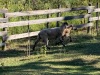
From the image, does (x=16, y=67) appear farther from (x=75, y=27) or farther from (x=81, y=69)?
(x=75, y=27)

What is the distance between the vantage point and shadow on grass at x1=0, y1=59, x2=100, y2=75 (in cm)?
906

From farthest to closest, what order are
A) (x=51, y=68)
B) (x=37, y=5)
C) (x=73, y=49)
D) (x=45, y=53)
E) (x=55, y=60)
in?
(x=37, y=5), (x=73, y=49), (x=45, y=53), (x=55, y=60), (x=51, y=68)

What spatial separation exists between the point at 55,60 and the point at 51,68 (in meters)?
1.18

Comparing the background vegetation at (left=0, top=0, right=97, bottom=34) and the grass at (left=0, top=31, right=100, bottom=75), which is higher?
the background vegetation at (left=0, top=0, right=97, bottom=34)

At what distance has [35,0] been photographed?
20.9 metres

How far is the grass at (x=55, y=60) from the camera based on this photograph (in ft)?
30.3

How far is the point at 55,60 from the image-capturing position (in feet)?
35.3

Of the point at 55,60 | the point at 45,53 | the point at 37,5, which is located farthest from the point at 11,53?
the point at 37,5

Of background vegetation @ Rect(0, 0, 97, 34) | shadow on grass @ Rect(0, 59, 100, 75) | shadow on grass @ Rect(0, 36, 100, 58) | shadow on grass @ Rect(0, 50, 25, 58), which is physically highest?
background vegetation @ Rect(0, 0, 97, 34)

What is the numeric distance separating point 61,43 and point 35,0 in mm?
7667

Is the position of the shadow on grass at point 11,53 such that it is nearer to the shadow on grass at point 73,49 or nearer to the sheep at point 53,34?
the shadow on grass at point 73,49

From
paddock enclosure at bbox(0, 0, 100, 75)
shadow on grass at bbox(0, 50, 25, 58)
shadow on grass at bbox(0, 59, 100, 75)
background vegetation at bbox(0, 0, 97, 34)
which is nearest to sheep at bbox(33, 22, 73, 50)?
paddock enclosure at bbox(0, 0, 100, 75)

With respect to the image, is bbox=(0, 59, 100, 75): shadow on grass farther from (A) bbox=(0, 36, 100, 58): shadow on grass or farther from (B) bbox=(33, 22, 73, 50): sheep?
(B) bbox=(33, 22, 73, 50): sheep

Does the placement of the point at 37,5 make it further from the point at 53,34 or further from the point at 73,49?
the point at 73,49
